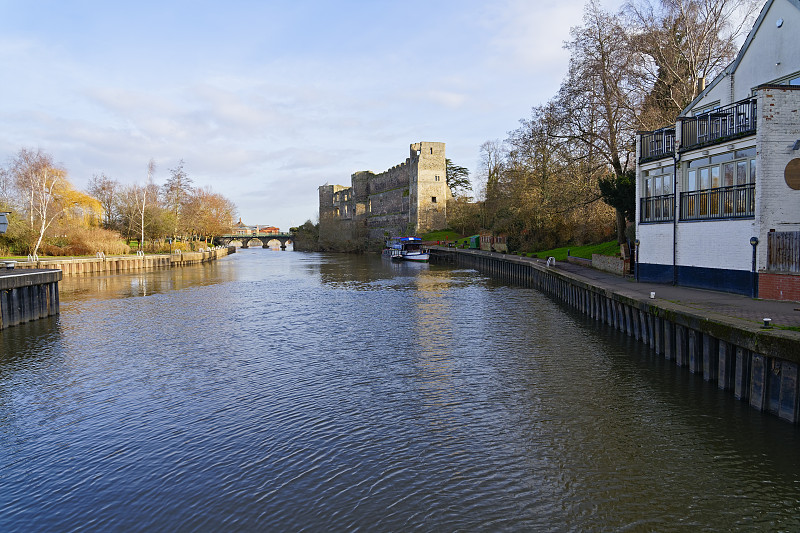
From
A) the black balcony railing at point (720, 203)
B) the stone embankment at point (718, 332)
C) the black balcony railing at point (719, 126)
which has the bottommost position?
the stone embankment at point (718, 332)

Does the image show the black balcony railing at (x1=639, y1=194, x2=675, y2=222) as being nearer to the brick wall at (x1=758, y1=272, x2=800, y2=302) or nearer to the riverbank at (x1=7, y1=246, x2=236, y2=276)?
the brick wall at (x1=758, y1=272, x2=800, y2=302)

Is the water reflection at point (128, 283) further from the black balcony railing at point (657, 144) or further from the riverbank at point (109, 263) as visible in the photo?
the black balcony railing at point (657, 144)

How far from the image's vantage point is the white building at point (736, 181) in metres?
14.1

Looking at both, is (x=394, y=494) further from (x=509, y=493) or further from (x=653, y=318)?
(x=653, y=318)

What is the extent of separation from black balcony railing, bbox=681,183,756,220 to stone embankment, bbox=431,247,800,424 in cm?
230

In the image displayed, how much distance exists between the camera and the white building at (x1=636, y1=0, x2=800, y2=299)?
14.1 m

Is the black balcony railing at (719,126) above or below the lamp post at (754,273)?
above

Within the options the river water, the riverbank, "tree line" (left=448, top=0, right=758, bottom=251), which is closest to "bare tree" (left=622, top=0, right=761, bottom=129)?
"tree line" (left=448, top=0, right=758, bottom=251)

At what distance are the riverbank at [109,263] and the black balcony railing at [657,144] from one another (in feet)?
102

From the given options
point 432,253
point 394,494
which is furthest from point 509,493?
point 432,253

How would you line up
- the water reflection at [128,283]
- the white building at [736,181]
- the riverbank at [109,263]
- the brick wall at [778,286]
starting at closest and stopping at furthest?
the brick wall at [778,286]
the white building at [736,181]
the water reflection at [128,283]
the riverbank at [109,263]

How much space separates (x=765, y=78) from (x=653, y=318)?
10326 millimetres

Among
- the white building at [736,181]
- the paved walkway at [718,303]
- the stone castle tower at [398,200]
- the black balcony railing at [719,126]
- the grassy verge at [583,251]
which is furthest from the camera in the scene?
→ the stone castle tower at [398,200]

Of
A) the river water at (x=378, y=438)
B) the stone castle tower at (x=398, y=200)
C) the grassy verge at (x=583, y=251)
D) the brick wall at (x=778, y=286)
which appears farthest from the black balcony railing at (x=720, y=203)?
the stone castle tower at (x=398, y=200)
